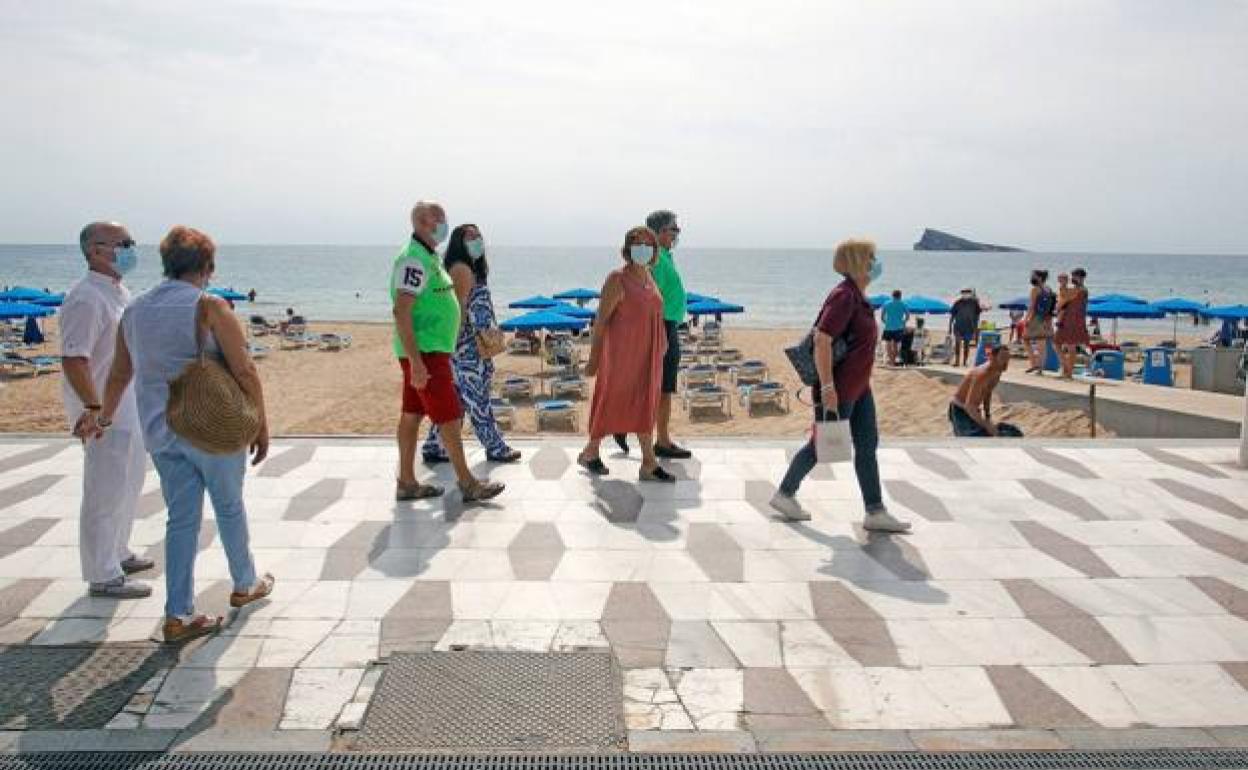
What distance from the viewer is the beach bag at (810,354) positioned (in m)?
4.85

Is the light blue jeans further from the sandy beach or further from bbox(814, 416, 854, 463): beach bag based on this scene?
the sandy beach

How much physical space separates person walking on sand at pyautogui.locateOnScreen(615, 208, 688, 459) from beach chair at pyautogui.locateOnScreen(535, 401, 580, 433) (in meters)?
5.85

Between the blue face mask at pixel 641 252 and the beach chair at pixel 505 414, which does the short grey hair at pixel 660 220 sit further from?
the beach chair at pixel 505 414

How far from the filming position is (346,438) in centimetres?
729

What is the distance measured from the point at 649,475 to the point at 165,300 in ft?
10.9

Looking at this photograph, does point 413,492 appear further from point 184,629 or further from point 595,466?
point 184,629

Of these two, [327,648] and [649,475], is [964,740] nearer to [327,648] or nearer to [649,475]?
[327,648]

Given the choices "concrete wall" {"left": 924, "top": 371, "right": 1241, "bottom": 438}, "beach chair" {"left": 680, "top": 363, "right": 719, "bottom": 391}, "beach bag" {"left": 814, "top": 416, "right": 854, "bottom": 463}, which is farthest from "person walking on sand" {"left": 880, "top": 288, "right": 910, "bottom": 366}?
"beach bag" {"left": 814, "top": 416, "right": 854, "bottom": 463}

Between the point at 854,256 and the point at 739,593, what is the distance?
179 centimetres

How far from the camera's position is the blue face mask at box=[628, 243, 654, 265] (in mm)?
5727

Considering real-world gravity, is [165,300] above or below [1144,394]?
above

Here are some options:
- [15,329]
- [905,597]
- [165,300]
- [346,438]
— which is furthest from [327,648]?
[15,329]

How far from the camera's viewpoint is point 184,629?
3.57m

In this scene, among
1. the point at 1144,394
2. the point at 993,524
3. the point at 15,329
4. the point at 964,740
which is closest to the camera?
the point at 964,740
